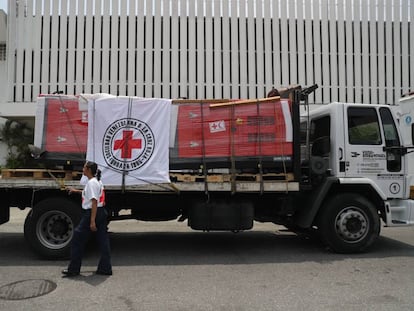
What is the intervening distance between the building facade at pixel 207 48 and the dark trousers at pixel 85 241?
27.7 metres

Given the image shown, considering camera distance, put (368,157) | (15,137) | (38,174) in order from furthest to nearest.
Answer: (15,137)
(368,157)
(38,174)

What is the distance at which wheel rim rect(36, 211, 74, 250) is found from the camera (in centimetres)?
688

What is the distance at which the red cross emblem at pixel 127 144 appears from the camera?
23.0 feet

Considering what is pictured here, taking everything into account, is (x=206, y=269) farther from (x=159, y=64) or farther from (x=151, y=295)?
(x=159, y=64)

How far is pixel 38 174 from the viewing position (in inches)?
272

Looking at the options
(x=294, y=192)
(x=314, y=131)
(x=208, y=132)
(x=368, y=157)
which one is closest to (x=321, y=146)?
(x=314, y=131)

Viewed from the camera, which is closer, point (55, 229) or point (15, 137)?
point (55, 229)

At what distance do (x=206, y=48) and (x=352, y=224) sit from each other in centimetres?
2832

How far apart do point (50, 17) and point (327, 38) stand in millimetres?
22644

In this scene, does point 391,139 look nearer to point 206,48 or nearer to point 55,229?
point 55,229

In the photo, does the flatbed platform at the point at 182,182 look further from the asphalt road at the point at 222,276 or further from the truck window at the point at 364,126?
the truck window at the point at 364,126

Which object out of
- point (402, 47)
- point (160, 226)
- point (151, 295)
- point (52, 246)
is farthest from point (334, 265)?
point (402, 47)

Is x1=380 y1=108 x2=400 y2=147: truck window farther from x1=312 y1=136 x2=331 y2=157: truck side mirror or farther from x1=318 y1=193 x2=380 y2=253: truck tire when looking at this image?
x1=318 y1=193 x2=380 y2=253: truck tire

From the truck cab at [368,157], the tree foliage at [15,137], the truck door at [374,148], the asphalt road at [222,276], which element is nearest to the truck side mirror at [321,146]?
the truck cab at [368,157]
